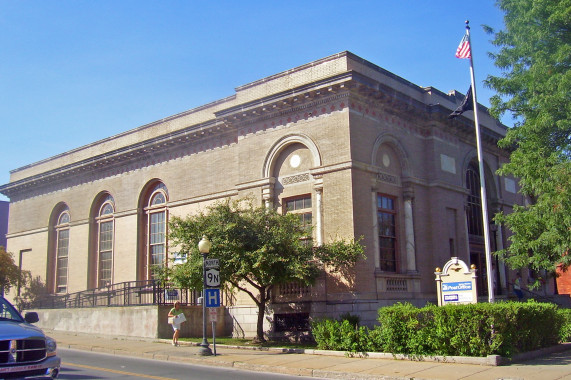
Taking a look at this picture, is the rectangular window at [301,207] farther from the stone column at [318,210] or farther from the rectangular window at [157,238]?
the rectangular window at [157,238]

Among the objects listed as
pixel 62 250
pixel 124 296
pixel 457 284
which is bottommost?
pixel 124 296

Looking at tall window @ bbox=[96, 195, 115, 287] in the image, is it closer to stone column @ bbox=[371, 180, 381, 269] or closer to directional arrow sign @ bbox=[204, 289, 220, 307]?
directional arrow sign @ bbox=[204, 289, 220, 307]

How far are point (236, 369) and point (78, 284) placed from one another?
2205 centimetres

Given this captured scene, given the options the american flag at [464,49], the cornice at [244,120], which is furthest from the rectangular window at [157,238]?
the american flag at [464,49]

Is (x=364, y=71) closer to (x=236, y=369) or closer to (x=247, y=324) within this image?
(x=247, y=324)

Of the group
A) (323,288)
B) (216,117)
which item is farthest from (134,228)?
(323,288)

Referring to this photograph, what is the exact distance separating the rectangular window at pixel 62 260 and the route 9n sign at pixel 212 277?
21805 millimetres

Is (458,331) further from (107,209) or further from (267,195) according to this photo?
A: (107,209)

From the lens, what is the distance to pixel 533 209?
22422mm

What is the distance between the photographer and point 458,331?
15625 millimetres

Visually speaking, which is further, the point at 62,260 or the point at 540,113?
the point at 62,260

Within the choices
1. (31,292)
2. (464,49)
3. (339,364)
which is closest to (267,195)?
(464,49)

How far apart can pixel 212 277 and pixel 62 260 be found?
2255 cm

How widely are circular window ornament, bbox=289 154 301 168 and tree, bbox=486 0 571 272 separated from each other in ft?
27.8
